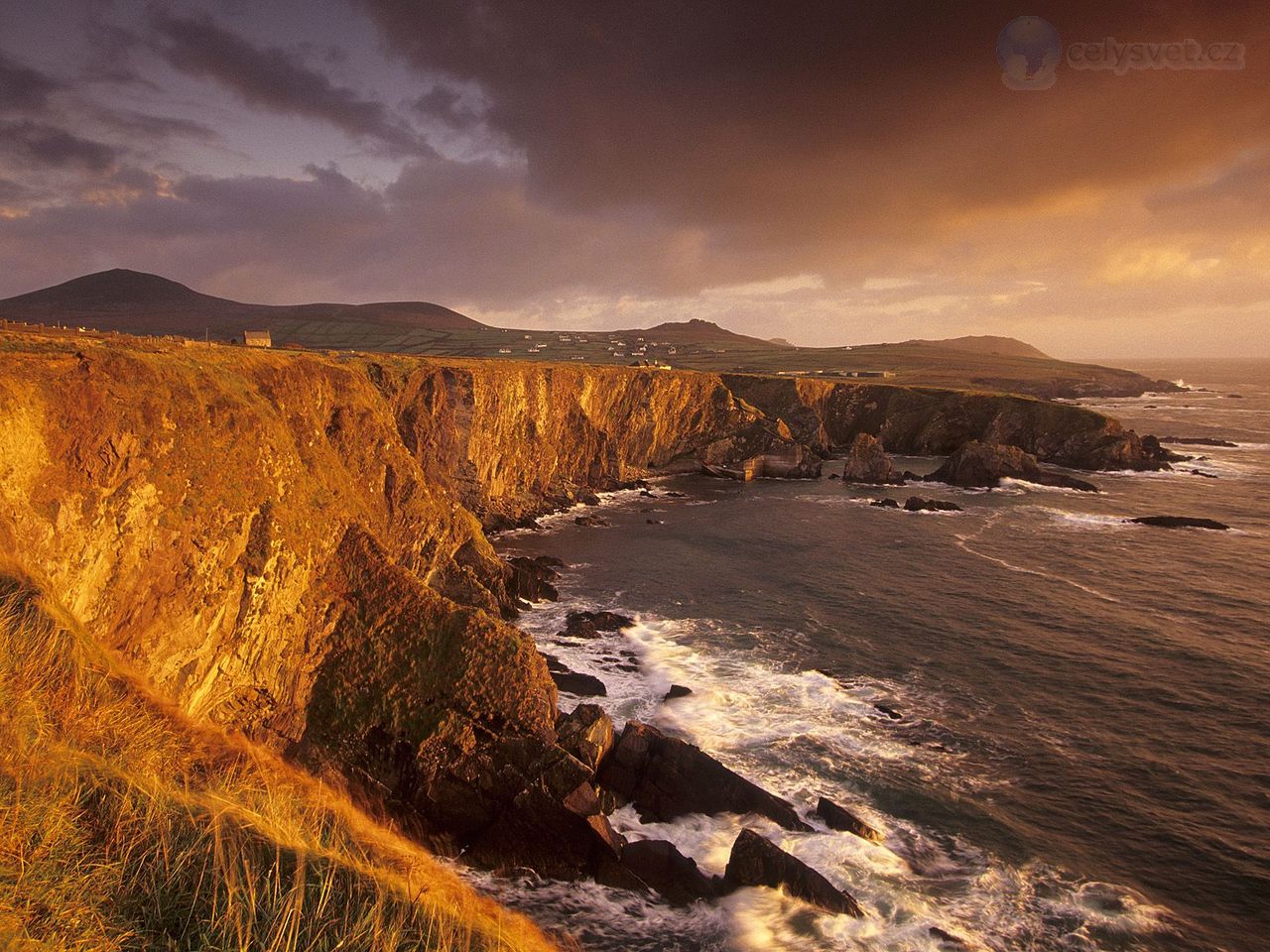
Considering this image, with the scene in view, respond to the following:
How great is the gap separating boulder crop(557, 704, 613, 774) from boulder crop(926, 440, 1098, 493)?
75.7 meters

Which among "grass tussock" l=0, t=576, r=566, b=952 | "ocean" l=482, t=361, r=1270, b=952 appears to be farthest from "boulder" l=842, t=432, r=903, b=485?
"grass tussock" l=0, t=576, r=566, b=952

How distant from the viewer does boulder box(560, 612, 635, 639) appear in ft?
125

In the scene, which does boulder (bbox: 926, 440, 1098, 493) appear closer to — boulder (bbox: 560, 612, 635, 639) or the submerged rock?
boulder (bbox: 560, 612, 635, 639)

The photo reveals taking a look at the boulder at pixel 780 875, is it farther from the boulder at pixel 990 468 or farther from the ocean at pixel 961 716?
the boulder at pixel 990 468

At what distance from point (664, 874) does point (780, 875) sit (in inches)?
133

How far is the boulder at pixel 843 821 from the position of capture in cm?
2147

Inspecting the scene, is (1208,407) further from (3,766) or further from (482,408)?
(3,766)

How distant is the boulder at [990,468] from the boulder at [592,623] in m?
63.5

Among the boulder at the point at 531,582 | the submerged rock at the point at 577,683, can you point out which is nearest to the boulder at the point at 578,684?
the submerged rock at the point at 577,683

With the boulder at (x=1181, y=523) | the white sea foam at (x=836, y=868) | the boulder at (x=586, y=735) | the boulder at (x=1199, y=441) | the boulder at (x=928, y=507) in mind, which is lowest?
the white sea foam at (x=836, y=868)

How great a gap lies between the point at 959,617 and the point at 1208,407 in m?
195

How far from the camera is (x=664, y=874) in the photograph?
19.4 meters

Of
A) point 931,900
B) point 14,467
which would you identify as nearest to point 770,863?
point 931,900

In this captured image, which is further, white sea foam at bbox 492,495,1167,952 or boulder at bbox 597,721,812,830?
boulder at bbox 597,721,812,830
